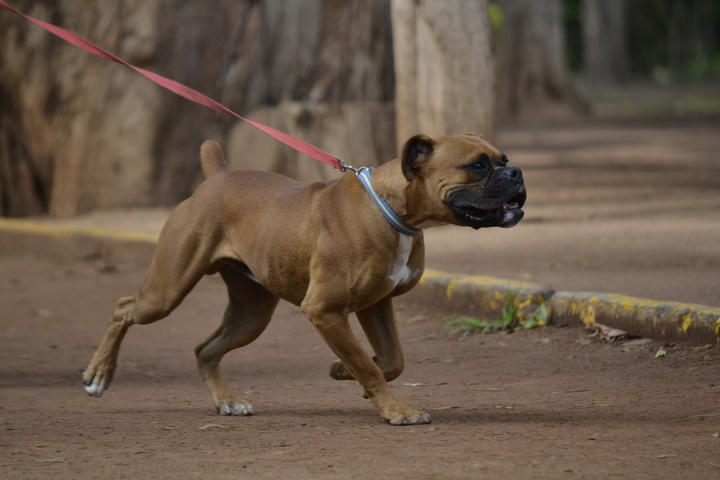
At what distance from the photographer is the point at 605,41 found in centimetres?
4447

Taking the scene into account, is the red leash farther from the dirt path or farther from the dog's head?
the dirt path

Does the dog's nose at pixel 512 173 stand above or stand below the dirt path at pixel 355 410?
above

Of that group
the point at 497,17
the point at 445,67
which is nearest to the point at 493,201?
the point at 445,67

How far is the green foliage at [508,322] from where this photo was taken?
672 centimetres

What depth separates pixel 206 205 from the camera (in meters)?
5.34

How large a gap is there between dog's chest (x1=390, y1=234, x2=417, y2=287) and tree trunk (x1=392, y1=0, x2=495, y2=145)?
5285 millimetres

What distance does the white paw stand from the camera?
5.67 meters

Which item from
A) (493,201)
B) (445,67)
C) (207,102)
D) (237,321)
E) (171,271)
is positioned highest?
(207,102)

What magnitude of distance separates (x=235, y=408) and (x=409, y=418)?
0.96 metres

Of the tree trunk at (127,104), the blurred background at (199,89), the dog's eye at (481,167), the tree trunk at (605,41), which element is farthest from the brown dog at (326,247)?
the tree trunk at (605,41)

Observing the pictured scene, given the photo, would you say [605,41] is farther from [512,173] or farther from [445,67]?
[512,173]

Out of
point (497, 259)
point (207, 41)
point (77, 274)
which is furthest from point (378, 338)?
point (207, 41)

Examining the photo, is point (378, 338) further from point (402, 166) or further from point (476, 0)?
point (476, 0)

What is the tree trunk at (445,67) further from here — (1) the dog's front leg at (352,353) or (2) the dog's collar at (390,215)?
(1) the dog's front leg at (352,353)
